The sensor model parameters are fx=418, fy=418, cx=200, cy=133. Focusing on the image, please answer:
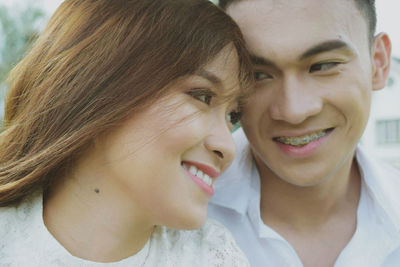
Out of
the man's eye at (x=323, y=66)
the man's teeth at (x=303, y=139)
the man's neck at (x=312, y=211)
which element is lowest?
the man's neck at (x=312, y=211)

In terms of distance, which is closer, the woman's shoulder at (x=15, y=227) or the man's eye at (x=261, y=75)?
the woman's shoulder at (x=15, y=227)

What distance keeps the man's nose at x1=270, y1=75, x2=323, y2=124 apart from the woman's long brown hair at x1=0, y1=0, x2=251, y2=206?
35cm

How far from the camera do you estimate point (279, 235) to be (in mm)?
2496

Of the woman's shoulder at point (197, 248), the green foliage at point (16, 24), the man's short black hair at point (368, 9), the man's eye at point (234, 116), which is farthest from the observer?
the green foliage at point (16, 24)

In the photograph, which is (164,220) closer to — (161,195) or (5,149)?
(161,195)

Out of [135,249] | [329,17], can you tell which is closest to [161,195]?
[135,249]

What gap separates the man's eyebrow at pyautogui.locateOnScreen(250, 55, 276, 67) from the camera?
7.20 ft

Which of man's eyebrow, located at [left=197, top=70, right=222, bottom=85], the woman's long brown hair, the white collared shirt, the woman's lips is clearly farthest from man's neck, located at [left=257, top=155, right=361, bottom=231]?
man's eyebrow, located at [left=197, top=70, right=222, bottom=85]

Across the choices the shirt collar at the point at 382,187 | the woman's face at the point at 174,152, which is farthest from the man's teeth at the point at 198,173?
the shirt collar at the point at 382,187

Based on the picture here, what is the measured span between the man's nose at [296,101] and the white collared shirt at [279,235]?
0.69m

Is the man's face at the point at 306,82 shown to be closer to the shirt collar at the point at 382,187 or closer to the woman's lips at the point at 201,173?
the shirt collar at the point at 382,187

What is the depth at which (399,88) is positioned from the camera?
68.1 ft

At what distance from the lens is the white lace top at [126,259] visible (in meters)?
1.71

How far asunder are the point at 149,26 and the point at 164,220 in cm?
A: 83
